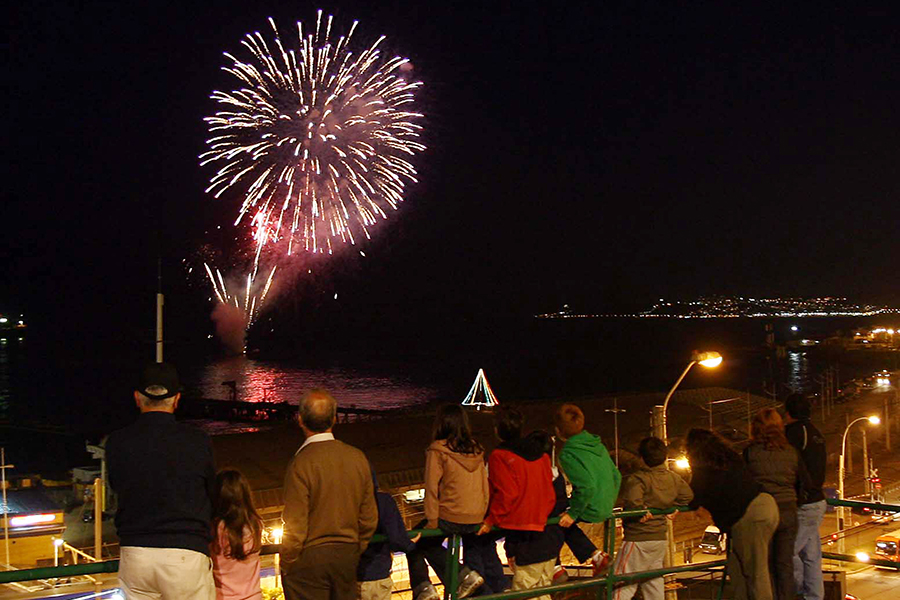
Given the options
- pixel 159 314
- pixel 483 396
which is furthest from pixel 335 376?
pixel 159 314

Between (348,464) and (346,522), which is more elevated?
(348,464)

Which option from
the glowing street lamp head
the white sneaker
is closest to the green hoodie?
the white sneaker

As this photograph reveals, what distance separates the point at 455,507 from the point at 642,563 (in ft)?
7.91

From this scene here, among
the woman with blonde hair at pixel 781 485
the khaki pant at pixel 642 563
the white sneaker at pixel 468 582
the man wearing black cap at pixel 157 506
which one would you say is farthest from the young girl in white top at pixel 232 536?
the woman with blonde hair at pixel 781 485

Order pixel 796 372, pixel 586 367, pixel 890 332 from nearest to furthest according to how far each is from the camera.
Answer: pixel 796 372, pixel 586 367, pixel 890 332

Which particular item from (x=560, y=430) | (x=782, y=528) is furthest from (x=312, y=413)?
(x=782, y=528)

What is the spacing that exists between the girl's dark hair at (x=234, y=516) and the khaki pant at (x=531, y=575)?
2.31 m

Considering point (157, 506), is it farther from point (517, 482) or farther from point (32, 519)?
point (32, 519)

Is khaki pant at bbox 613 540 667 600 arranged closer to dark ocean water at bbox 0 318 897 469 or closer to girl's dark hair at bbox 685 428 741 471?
girl's dark hair at bbox 685 428 741 471

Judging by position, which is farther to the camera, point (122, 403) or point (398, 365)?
point (398, 365)

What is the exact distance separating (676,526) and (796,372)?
116146 millimetres

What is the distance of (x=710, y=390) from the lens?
66.9 meters

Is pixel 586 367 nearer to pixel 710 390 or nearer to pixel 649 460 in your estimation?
pixel 710 390

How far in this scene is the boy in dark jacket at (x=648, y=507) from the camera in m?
6.87
